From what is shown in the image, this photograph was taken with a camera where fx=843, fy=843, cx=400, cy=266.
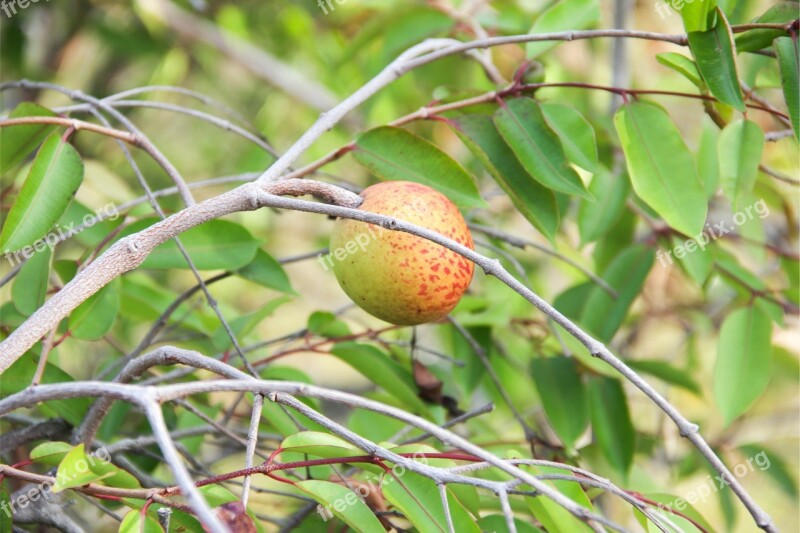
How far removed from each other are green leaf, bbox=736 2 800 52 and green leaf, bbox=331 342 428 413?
2.38ft

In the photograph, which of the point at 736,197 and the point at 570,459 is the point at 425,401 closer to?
the point at 570,459

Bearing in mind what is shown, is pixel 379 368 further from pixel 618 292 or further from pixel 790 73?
pixel 790 73

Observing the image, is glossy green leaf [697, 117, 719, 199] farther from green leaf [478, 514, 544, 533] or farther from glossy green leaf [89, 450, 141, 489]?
glossy green leaf [89, 450, 141, 489]

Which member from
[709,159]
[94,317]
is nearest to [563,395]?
[709,159]

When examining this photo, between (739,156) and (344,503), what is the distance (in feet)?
2.50

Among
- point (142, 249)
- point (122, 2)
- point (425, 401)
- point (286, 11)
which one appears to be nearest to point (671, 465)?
point (425, 401)

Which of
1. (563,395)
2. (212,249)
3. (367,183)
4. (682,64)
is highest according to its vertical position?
(367,183)

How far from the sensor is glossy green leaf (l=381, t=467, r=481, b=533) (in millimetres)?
921

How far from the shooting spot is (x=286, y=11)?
10.5 ft

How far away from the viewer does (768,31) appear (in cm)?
118

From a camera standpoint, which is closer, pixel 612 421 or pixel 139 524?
pixel 139 524

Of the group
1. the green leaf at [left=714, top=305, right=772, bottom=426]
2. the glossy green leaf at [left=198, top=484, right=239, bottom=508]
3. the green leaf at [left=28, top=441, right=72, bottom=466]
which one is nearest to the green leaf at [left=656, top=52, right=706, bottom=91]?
the green leaf at [left=714, top=305, right=772, bottom=426]

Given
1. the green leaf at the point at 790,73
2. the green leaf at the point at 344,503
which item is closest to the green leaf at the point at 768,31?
the green leaf at the point at 790,73

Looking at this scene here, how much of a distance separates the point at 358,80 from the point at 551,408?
1.72 meters
